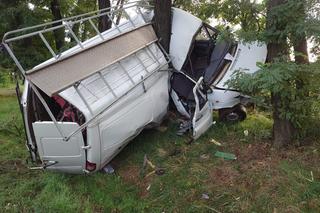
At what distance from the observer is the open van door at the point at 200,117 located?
7.09m

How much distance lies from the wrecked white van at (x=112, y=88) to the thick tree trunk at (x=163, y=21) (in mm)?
138

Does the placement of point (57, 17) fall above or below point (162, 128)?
above

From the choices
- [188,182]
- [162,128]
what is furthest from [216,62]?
[188,182]

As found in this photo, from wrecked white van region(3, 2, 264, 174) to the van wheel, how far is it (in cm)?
18

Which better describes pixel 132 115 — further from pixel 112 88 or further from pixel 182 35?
pixel 182 35

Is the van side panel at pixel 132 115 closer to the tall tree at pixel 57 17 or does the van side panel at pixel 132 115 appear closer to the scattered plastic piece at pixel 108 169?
the scattered plastic piece at pixel 108 169

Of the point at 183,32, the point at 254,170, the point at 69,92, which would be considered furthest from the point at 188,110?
the point at 69,92

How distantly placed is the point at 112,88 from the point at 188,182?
1.97 m

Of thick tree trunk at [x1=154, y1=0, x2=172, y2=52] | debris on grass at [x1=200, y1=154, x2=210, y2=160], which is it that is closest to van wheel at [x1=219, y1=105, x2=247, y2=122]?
debris on grass at [x1=200, y1=154, x2=210, y2=160]

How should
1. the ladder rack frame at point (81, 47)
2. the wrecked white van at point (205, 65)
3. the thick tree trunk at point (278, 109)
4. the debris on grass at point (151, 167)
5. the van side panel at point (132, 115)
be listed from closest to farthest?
the ladder rack frame at point (81, 47)
the van side panel at point (132, 115)
the thick tree trunk at point (278, 109)
the debris on grass at point (151, 167)
the wrecked white van at point (205, 65)

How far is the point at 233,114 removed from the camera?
791cm

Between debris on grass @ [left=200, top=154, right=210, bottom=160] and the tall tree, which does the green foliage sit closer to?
debris on grass @ [left=200, top=154, right=210, bottom=160]

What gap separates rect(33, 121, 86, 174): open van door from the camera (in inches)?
223

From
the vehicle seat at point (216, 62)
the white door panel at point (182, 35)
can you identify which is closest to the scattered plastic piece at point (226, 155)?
the vehicle seat at point (216, 62)
